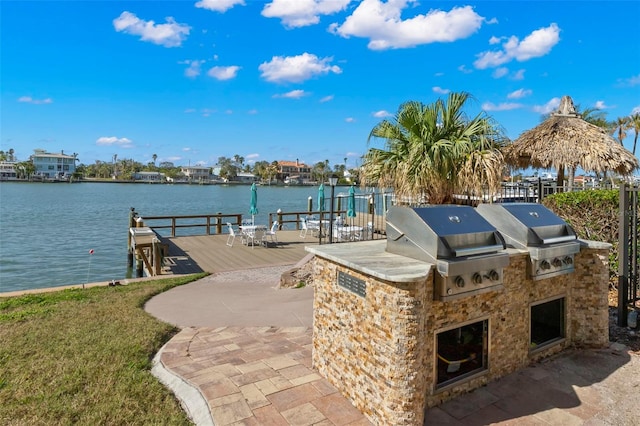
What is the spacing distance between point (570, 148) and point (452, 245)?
8.50 m

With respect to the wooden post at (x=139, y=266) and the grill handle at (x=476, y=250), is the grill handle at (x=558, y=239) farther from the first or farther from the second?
the wooden post at (x=139, y=266)

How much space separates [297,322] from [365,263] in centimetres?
281

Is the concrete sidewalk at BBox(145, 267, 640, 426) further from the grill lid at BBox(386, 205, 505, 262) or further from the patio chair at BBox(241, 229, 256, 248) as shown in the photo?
the patio chair at BBox(241, 229, 256, 248)

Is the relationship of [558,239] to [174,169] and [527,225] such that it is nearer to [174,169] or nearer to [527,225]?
[527,225]

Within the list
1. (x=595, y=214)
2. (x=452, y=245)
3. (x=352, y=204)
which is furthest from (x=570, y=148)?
(x=452, y=245)

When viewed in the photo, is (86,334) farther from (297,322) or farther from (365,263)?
(365,263)

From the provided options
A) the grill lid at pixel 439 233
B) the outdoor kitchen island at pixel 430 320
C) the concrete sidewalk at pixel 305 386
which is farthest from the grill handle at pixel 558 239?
the concrete sidewalk at pixel 305 386

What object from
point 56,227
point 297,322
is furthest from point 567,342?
point 56,227

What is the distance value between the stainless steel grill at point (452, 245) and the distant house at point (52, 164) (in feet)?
438

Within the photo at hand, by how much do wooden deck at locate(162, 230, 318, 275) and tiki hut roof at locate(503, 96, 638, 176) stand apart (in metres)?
7.13

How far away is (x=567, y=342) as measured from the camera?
14.6ft

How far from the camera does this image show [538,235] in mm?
3816

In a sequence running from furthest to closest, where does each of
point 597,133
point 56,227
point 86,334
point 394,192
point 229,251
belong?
point 56,227 < point 229,251 < point 597,133 < point 394,192 < point 86,334

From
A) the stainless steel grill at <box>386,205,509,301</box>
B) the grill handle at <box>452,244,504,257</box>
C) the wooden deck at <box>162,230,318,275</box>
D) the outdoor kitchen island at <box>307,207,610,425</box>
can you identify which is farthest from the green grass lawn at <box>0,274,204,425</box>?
the wooden deck at <box>162,230,318,275</box>
